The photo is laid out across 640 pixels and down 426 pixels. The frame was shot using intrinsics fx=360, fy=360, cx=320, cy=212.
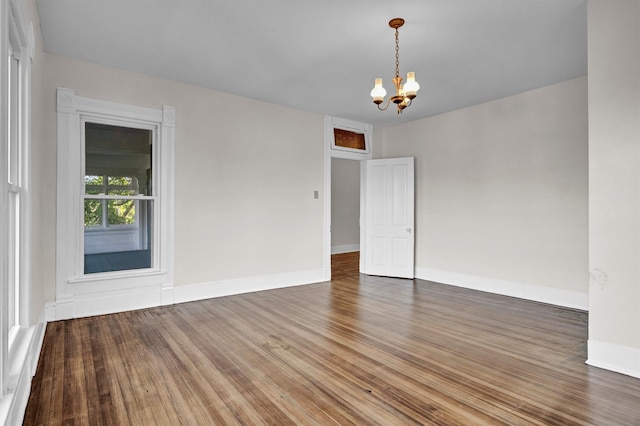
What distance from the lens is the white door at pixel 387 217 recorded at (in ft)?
20.9

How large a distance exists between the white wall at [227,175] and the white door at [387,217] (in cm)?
111

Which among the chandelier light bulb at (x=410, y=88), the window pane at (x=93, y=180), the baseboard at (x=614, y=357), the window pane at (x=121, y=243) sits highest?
the chandelier light bulb at (x=410, y=88)

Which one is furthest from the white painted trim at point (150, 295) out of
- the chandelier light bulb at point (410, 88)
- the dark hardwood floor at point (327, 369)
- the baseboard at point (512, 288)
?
the chandelier light bulb at point (410, 88)

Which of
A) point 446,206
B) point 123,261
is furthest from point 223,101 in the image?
point 446,206

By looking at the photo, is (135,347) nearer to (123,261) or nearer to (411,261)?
(123,261)

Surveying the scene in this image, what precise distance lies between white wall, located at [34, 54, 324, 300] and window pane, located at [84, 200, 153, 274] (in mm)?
367

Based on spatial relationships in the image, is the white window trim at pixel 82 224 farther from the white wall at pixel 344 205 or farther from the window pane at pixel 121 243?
the white wall at pixel 344 205

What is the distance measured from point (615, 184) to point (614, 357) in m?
1.35

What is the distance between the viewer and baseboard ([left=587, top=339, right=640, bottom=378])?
8.91 ft

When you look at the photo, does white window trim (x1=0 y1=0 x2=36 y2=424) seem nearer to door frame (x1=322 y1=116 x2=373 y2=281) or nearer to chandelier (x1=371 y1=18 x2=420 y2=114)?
chandelier (x1=371 y1=18 x2=420 y2=114)

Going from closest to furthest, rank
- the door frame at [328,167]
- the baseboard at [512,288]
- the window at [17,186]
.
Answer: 1. the window at [17,186]
2. the baseboard at [512,288]
3. the door frame at [328,167]

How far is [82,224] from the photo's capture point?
13.5 feet

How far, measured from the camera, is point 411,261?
6344 millimetres

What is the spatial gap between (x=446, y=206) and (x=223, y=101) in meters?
3.91
